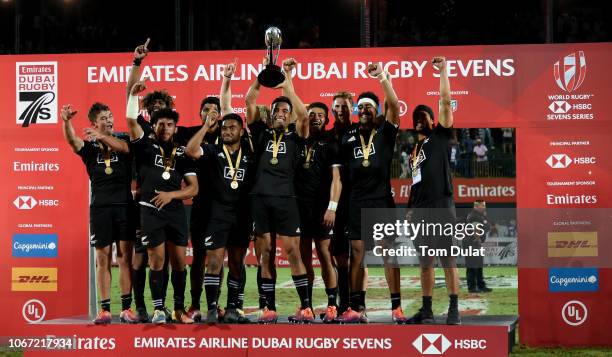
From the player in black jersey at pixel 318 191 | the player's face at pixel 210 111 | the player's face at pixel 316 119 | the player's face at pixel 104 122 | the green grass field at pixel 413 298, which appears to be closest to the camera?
the player's face at pixel 210 111

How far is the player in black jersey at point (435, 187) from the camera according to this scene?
8.80 metres

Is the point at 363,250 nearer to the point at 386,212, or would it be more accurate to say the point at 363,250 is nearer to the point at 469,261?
the point at 386,212

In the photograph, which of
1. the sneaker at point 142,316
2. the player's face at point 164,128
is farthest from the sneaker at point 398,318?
the player's face at point 164,128

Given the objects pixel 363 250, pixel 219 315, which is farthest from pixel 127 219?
pixel 363 250

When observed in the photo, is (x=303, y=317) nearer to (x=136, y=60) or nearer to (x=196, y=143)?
(x=196, y=143)

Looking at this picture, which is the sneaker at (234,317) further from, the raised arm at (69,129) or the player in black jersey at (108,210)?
the raised arm at (69,129)

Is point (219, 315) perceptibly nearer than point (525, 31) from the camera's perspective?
Yes

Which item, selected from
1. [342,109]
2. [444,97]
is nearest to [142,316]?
[342,109]

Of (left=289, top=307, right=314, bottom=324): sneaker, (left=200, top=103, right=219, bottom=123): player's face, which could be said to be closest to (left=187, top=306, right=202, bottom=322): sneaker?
(left=289, top=307, right=314, bottom=324): sneaker

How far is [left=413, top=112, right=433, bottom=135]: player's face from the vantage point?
8.95 metres

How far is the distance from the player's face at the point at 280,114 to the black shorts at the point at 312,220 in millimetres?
804

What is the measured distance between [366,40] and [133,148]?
4.15 meters

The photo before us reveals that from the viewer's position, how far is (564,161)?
11.4 metres

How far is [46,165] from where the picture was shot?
→ 1179 centimetres
